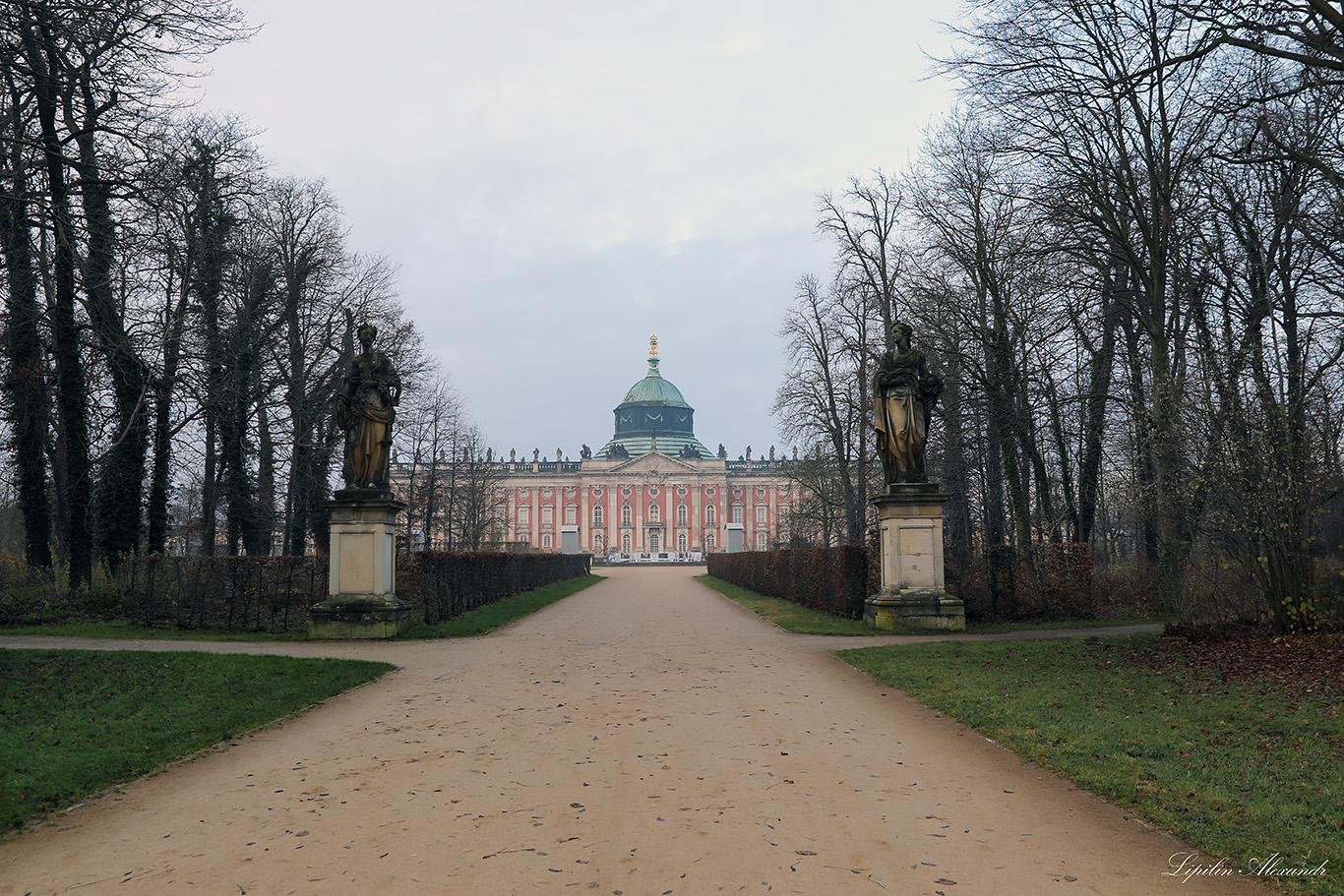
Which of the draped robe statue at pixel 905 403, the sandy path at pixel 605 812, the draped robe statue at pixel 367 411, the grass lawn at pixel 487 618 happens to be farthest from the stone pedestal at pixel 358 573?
the draped robe statue at pixel 905 403

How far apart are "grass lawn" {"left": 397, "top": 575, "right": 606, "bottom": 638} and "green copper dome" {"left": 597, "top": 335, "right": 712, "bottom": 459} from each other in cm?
9495

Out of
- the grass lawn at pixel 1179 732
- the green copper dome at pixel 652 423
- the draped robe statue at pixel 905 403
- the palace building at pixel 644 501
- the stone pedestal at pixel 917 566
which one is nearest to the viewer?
the grass lawn at pixel 1179 732

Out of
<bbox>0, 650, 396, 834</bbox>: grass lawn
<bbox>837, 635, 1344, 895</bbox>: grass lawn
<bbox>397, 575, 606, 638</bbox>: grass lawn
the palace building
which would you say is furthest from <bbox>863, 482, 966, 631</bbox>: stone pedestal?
the palace building

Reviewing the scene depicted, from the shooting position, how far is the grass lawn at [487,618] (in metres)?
15.5

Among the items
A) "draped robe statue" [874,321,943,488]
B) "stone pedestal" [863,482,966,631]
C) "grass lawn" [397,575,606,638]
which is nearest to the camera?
"stone pedestal" [863,482,966,631]

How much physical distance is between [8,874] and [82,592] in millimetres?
14842

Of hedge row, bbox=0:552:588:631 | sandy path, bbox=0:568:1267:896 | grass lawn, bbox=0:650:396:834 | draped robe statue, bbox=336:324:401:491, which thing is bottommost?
sandy path, bbox=0:568:1267:896

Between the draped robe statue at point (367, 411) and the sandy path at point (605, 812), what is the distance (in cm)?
671

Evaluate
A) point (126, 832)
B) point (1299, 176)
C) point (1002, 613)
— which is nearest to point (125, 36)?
point (126, 832)

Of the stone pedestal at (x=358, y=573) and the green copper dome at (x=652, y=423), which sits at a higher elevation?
the green copper dome at (x=652, y=423)

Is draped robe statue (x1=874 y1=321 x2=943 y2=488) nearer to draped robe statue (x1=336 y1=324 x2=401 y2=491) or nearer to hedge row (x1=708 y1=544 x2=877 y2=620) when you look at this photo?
hedge row (x1=708 y1=544 x2=877 y2=620)

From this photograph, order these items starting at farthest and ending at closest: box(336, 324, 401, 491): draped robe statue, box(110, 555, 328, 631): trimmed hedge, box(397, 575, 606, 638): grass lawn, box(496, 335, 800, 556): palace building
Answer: box(496, 335, 800, 556): palace building < box(110, 555, 328, 631): trimmed hedge < box(397, 575, 606, 638): grass lawn < box(336, 324, 401, 491): draped robe statue

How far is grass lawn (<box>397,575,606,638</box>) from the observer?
1547 centimetres

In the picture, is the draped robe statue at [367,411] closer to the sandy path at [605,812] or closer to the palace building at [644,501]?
the sandy path at [605,812]
